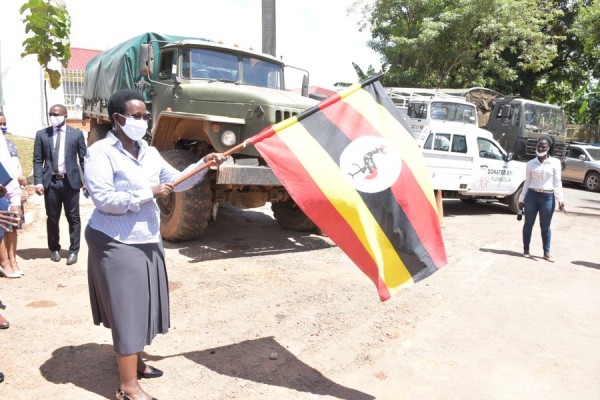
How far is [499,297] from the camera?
552 centimetres

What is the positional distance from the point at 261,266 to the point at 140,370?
113 inches

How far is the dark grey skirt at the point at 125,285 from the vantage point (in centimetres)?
295

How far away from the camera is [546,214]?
7.15 m

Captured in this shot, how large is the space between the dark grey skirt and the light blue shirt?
0.07 m

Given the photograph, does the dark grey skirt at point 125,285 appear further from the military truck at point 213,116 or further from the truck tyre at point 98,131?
the truck tyre at point 98,131

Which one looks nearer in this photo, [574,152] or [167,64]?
[167,64]

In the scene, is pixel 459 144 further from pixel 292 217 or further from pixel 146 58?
pixel 146 58

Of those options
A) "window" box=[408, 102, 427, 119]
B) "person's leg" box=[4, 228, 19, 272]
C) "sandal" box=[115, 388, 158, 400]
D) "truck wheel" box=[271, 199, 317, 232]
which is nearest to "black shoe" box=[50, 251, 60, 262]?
"person's leg" box=[4, 228, 19, 272]

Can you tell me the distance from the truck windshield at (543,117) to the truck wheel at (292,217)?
37.5ft

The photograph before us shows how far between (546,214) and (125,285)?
609cm

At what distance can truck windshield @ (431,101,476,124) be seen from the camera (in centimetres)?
1472

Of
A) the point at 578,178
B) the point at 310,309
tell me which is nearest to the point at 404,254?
the point at 310,309

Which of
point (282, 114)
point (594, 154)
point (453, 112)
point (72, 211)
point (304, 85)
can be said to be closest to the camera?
point (72, 211)

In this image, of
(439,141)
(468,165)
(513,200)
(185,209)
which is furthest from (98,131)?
(513,200)
